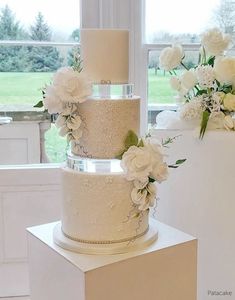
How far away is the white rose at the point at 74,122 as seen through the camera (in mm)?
1458

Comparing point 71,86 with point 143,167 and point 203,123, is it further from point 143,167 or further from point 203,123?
point 203,123

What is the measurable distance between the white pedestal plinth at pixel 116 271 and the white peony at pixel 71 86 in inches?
17.9

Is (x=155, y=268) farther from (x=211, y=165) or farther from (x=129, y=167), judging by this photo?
(x=211, y=165)

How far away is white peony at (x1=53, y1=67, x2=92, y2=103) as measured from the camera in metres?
1.42

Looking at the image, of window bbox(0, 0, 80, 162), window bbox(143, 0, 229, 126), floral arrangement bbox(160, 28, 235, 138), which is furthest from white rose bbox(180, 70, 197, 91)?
window bbox(0, 0, 80, 162)

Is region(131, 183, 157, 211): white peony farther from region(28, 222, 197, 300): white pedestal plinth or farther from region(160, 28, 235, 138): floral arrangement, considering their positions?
region(160, 28, 235, 138): floral arrangement

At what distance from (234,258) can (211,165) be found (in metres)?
0.39

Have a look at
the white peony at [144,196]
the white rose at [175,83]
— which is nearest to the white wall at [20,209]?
the white rose at [175,83]

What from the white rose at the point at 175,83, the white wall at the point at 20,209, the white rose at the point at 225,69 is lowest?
the white wall at the point at 20,209

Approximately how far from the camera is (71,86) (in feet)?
4.66

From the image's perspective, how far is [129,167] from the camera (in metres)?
1.40

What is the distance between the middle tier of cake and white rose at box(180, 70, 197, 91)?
0.69 m

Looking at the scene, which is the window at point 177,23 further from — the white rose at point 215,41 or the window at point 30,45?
the white rose at point 215,41

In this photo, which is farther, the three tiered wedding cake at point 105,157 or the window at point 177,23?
the window at point 177,23
